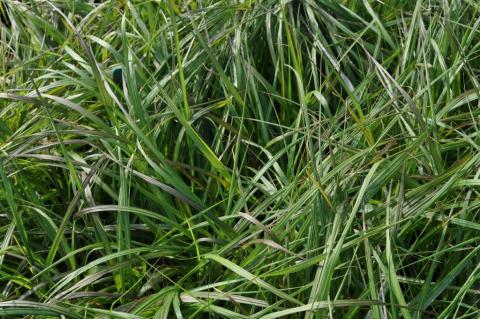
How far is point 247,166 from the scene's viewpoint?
7.94 ft

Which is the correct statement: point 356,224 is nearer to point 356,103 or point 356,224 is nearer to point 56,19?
point 356,103

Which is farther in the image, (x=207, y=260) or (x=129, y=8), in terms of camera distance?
(x=129, y=8)

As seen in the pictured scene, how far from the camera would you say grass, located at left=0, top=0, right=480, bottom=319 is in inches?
80.4

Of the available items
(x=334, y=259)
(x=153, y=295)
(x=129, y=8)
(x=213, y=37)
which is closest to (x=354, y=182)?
(x=334, y=259)

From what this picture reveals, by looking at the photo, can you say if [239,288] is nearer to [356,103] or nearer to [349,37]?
[356,103]

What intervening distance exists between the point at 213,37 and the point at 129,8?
0.32 metres

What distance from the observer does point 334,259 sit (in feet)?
6.20

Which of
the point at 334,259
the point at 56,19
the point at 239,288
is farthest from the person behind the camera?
the point at 56,19

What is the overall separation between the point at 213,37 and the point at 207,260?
2.50 feet

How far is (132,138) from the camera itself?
2.41 m

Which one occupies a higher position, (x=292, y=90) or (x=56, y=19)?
(x=56, y=19)

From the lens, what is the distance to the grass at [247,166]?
6.70 ft

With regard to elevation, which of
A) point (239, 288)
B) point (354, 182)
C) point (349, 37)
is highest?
point (349, 37)

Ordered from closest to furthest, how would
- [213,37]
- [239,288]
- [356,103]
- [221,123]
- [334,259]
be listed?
[334,259]
[239,288]
[356,103]
[221,123]
[213,37]
